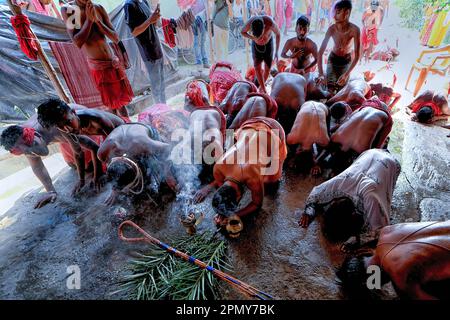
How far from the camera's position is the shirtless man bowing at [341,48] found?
473 centimetres

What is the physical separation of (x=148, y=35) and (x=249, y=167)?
372cm

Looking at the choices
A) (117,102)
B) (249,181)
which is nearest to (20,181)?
(117,102)

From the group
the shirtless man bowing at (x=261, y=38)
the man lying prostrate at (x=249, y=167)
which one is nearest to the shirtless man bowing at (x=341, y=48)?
the shirtless man bowing at (x=261, y=38)

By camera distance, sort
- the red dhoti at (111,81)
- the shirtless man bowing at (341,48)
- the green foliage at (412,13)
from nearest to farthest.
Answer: the red dhoti at (111,81) < the shirtless man bowing at (341,48) < the green foliage at (412,13)

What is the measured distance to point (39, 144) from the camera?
10.2 ft

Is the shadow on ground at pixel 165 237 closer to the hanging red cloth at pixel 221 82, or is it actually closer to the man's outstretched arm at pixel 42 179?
the man's outstretched arm at pixel 42 179

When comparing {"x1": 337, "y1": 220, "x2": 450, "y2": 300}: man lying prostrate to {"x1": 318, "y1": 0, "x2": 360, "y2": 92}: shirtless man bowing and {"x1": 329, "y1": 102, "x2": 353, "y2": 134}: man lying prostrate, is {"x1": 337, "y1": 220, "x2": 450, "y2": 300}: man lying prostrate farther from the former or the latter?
{"x1": 318, "y1": 0, "x2": 360, "y2": 92}: shirtless man bowing

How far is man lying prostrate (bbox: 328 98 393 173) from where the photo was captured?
3.11 meters

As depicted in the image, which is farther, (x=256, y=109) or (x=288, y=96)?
(x=288, y=96)

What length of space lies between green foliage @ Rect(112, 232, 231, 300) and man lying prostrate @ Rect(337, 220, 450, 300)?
1.34m

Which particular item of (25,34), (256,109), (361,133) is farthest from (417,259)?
(25,34)

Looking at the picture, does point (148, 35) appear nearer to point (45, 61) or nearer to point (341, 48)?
point (45, 61)

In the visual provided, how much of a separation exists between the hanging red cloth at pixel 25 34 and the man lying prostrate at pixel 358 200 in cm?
452

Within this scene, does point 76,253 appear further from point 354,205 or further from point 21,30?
point 21,30
